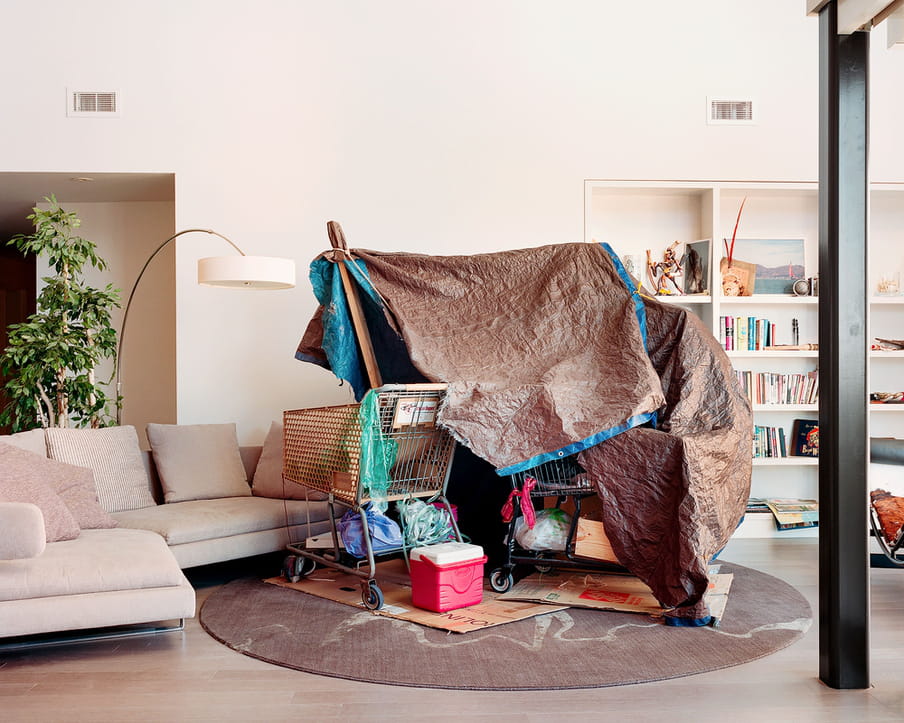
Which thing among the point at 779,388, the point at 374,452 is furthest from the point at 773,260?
the point at 374,452

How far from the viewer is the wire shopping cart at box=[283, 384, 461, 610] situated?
12.4ft

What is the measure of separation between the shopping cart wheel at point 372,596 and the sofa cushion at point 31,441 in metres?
1.83

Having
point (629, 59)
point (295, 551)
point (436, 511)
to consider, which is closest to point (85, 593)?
point (295, 551)

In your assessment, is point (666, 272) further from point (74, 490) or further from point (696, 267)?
point (74, 490)

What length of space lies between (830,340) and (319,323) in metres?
2.47

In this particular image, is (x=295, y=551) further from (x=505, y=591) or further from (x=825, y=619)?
(x=825, y=619)

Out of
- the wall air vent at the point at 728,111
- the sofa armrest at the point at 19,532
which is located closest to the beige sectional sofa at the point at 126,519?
the sofa armrest at the point at 19,532

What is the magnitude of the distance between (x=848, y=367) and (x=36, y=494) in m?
3.18

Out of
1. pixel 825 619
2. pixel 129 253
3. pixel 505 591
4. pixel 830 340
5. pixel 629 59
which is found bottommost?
pixel 505 591

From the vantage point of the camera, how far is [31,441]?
4.39m

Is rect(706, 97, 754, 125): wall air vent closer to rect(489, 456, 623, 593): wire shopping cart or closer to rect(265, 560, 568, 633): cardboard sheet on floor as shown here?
rect(489, 456, 623, 593): wire shopping cart

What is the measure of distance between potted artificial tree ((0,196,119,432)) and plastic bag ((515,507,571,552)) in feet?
9.38

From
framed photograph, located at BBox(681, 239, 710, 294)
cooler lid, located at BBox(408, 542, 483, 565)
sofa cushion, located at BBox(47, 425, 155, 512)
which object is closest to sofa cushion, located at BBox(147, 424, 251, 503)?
sofa cushion, located at BBox(47, 425, 155, 512)

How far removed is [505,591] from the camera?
4.08 metres
